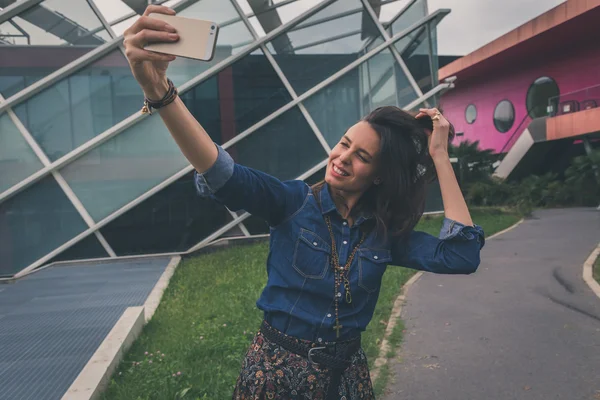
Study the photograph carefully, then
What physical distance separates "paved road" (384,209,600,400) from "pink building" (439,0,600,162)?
12088 millimetres

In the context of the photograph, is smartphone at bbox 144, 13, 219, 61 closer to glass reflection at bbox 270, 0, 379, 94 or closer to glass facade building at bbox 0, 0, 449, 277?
glass facade building at bbox 0, 0, 449, 277

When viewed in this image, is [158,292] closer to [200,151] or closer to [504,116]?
[200,151]

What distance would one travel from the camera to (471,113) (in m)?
28.6

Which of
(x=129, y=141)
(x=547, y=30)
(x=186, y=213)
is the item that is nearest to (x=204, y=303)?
(x=186, y=213)

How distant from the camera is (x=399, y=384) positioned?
3949 millimetres

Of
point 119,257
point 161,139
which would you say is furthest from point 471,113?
point 119,257

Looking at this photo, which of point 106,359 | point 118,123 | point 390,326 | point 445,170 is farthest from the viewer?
point 118,123

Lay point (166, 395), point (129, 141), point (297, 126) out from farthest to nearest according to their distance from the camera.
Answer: point (297, 126)
point (129, 141)
point (166, 395)

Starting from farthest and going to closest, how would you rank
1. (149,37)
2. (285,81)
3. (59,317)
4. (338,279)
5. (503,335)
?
1. (285,81)
2. (59,317)
3. (503,335)
4. (338,279)
5. (149,37)

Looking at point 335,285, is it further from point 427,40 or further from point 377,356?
point 427,40

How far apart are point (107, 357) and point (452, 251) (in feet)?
10.6

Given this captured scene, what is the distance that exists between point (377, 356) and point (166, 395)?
1.87 meters

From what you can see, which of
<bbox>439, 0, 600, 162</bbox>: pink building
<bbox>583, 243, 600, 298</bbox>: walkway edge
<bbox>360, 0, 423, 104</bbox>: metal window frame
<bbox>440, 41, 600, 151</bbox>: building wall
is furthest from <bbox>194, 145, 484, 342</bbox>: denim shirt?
<bbox>440, 41, 600, 151</bbox>: building wall

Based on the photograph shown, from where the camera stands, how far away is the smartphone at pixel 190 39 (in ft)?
4.02
